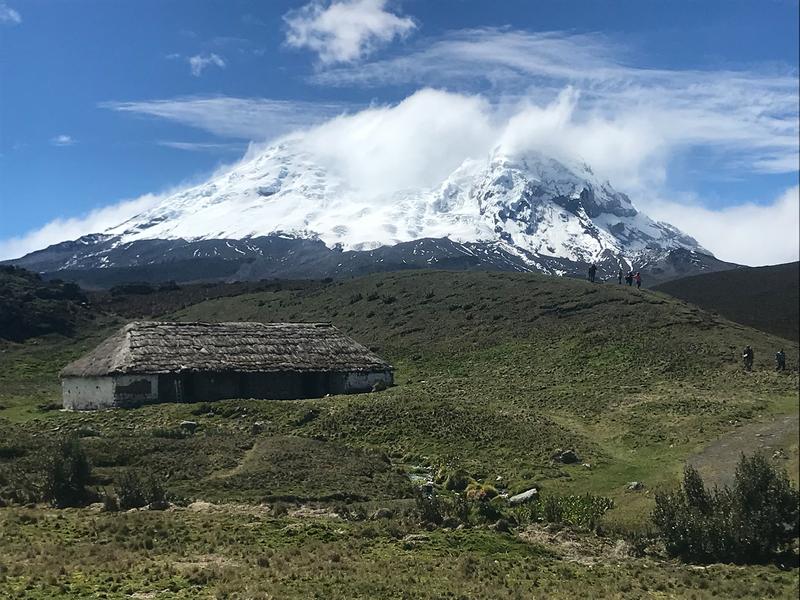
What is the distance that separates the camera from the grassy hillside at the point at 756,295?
12.4 feet

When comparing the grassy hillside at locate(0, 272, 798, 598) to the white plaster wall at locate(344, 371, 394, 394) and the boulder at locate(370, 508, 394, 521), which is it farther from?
the white plaster wall at locate(344, 371, 394, 394)

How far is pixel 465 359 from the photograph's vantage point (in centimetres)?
5219

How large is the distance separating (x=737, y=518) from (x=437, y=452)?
16451 mm

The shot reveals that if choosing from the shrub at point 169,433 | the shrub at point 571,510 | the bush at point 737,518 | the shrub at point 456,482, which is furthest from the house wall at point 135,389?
the bush at point 737,518

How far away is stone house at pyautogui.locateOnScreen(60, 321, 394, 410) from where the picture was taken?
43.1 metres

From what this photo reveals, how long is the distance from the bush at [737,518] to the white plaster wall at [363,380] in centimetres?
3040

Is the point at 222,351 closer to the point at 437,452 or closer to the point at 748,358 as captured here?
the point at 437,452

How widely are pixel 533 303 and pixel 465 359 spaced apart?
11.8 metres

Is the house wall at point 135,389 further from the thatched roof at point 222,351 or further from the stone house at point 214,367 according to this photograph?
the thatched roof at point 222,351

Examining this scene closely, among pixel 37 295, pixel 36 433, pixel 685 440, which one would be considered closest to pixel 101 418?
pixel 36 433

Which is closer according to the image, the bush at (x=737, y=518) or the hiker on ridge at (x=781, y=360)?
the bush at (x=737, y=518)

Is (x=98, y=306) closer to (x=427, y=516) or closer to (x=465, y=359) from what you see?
(x=465, y=359)

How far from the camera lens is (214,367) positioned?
44.5 meters

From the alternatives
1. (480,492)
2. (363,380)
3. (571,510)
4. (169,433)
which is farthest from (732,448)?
(363,380)
